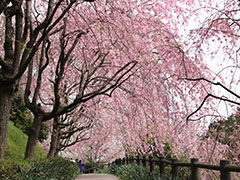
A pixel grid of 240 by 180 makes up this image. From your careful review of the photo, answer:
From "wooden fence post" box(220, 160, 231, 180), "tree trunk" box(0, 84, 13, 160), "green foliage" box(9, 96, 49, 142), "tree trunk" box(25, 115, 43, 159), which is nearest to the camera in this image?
"wooden fence post" box(220, 160, 231, 180)

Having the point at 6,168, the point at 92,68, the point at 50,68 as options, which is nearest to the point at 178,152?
the point at 92,68

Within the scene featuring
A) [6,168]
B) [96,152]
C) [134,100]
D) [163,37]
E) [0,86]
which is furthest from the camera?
[96,152]

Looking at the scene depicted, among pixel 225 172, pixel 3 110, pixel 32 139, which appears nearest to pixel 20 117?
pixel 32 139

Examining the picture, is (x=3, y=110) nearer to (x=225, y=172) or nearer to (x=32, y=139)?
(x=32, y=139)

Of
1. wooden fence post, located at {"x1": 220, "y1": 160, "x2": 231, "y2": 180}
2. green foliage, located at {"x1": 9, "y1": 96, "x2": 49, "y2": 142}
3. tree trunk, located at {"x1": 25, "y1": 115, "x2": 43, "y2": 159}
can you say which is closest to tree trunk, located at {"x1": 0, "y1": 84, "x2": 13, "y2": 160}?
tree trunk, located at {"x1": 25, "y1": 115, "x2": 43, "y2": 159}

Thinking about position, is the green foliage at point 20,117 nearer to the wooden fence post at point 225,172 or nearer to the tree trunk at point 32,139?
the tree trunk at point 32,139

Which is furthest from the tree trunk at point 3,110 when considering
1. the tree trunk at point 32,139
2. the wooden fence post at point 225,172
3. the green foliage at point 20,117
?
the green foliage at point 20,117

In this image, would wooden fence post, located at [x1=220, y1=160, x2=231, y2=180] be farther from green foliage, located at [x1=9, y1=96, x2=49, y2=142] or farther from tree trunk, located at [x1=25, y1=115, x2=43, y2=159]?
green foliage, located at [x1=9, y1=96, x2=49, y2=142]

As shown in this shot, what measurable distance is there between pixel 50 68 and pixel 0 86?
8436mm

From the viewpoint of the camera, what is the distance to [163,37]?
7.17 meters

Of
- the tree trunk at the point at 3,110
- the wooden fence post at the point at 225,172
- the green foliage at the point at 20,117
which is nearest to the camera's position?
the wooden fence post at the point at 225,172

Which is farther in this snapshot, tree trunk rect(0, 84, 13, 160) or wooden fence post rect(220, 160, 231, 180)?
tree trunk rect(0, 84, 13, 160)

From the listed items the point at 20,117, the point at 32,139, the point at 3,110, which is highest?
the point at 20,117

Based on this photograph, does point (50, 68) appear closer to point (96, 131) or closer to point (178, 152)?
point (96, 131)
